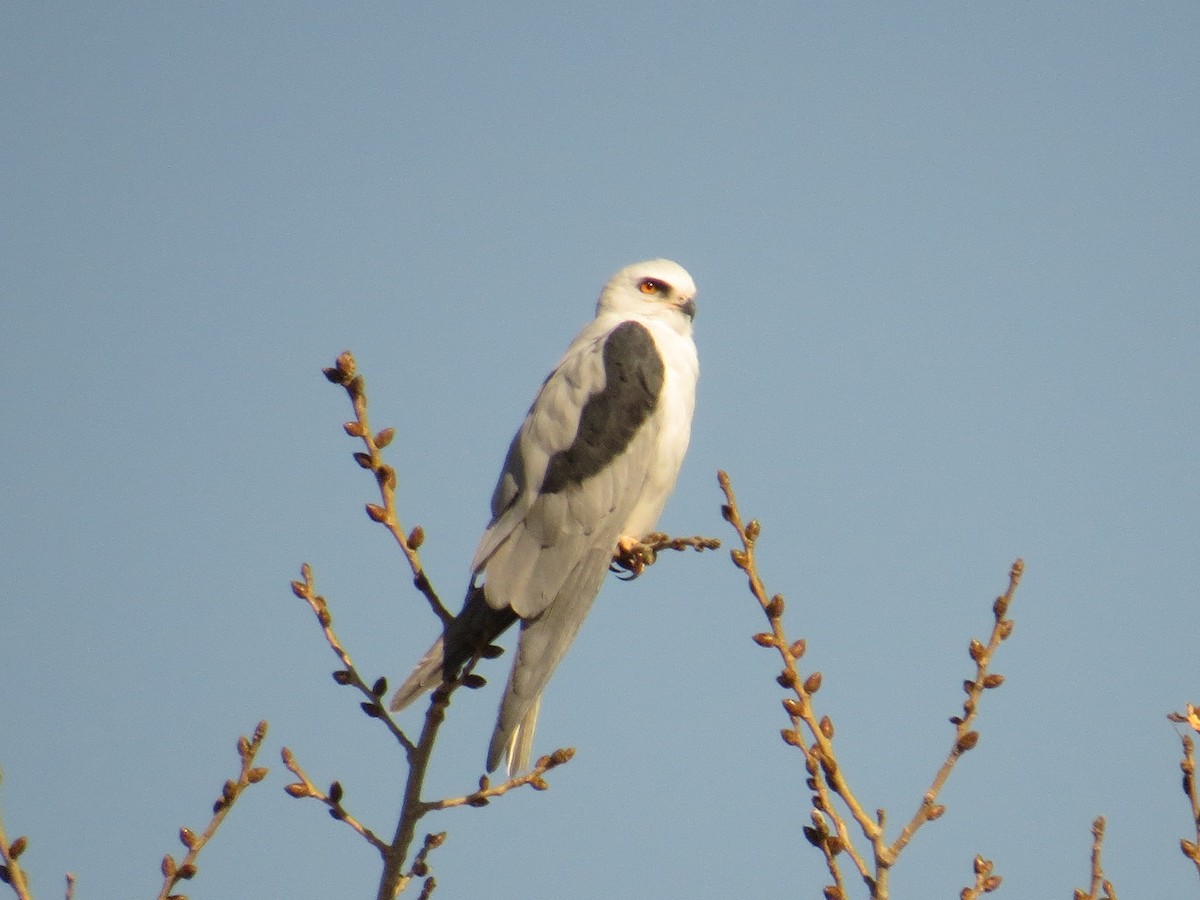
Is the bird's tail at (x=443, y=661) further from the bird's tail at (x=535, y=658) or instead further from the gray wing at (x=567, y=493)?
the gray wing at (x=567, y=493)

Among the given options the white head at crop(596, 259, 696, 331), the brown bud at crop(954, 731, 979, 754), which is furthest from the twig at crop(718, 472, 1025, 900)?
the white head at crop(596, 259, 696, 331)

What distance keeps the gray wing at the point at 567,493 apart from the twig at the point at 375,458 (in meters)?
1.20

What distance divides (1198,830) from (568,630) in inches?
94.4

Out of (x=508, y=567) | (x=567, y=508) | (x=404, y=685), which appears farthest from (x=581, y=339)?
(x=404, y=685)

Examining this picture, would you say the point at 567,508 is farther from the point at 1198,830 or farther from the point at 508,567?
the point at 1198,830

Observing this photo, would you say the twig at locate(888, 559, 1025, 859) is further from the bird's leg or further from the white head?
the white head

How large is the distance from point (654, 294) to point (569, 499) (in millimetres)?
1964

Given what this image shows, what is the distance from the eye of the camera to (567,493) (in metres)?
5.00

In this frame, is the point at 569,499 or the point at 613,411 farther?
the point at 613,411

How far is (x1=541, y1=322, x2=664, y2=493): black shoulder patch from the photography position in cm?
505

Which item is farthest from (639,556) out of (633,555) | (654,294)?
(654,294)

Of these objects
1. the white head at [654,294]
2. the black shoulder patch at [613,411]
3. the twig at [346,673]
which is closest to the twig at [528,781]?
the twig at [346,673]

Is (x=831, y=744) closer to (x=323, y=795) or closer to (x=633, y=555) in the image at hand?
(x=323, y=795)

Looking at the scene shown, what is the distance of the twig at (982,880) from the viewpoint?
2.79 m
